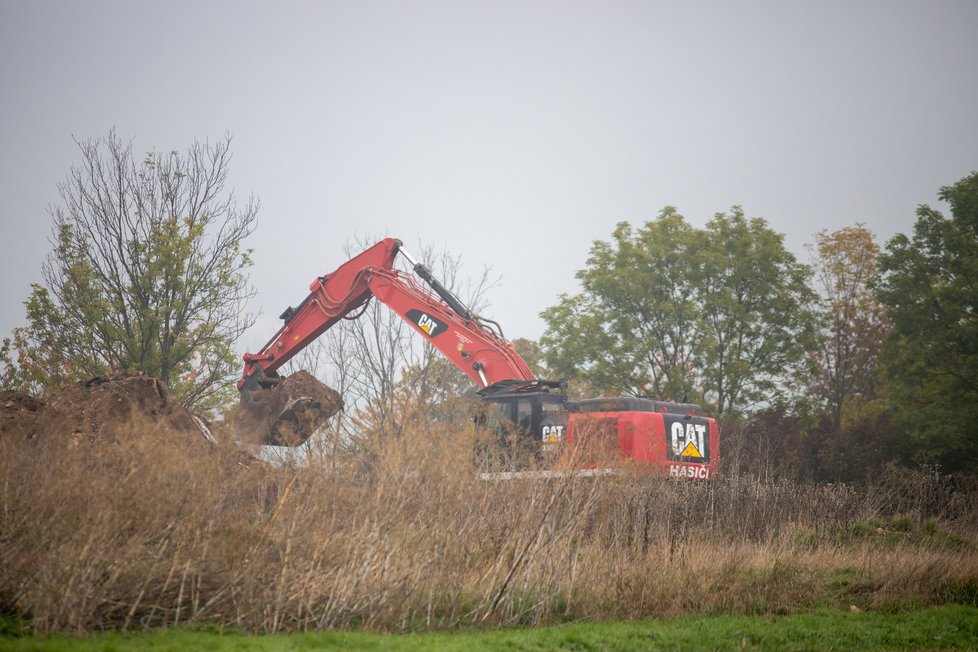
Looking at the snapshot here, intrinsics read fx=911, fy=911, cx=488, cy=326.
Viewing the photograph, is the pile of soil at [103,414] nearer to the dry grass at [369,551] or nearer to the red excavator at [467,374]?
the dry grass at [369,551]

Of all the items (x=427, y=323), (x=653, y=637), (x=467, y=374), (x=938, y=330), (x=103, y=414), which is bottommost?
(x=653, y=637)

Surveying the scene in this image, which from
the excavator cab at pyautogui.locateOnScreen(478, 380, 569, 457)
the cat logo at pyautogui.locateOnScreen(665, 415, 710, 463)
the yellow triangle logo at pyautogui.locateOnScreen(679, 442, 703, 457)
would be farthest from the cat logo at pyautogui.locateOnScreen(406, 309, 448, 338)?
the yellow triangle logo at pyautogui.locateOnScreen(679, 442, 703, 457)

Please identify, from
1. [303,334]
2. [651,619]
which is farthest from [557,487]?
[303,334]

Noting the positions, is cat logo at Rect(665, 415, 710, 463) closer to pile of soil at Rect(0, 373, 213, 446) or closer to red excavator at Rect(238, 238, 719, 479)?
red excavator at Rect(238, 238, 719, 479)

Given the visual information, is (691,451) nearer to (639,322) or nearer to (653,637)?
(653,637)

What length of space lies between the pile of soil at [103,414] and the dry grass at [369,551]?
1.78 ft

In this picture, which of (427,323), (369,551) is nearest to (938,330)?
(427,323)

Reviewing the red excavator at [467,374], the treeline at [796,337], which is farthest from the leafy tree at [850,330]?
the red excavator at [467,374]

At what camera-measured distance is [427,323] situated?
18062 mm

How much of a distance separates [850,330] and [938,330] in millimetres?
6844

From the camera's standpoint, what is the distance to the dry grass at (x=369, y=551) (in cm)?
798

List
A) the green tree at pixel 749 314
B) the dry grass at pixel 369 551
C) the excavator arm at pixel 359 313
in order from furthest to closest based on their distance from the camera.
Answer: the green tree at pixel 749 314
the excavator arm at pixel 359 313
the dry grass at pixel 369 551

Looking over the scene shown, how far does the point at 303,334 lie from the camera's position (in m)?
18.9

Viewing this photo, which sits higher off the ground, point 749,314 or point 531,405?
point 749,314
